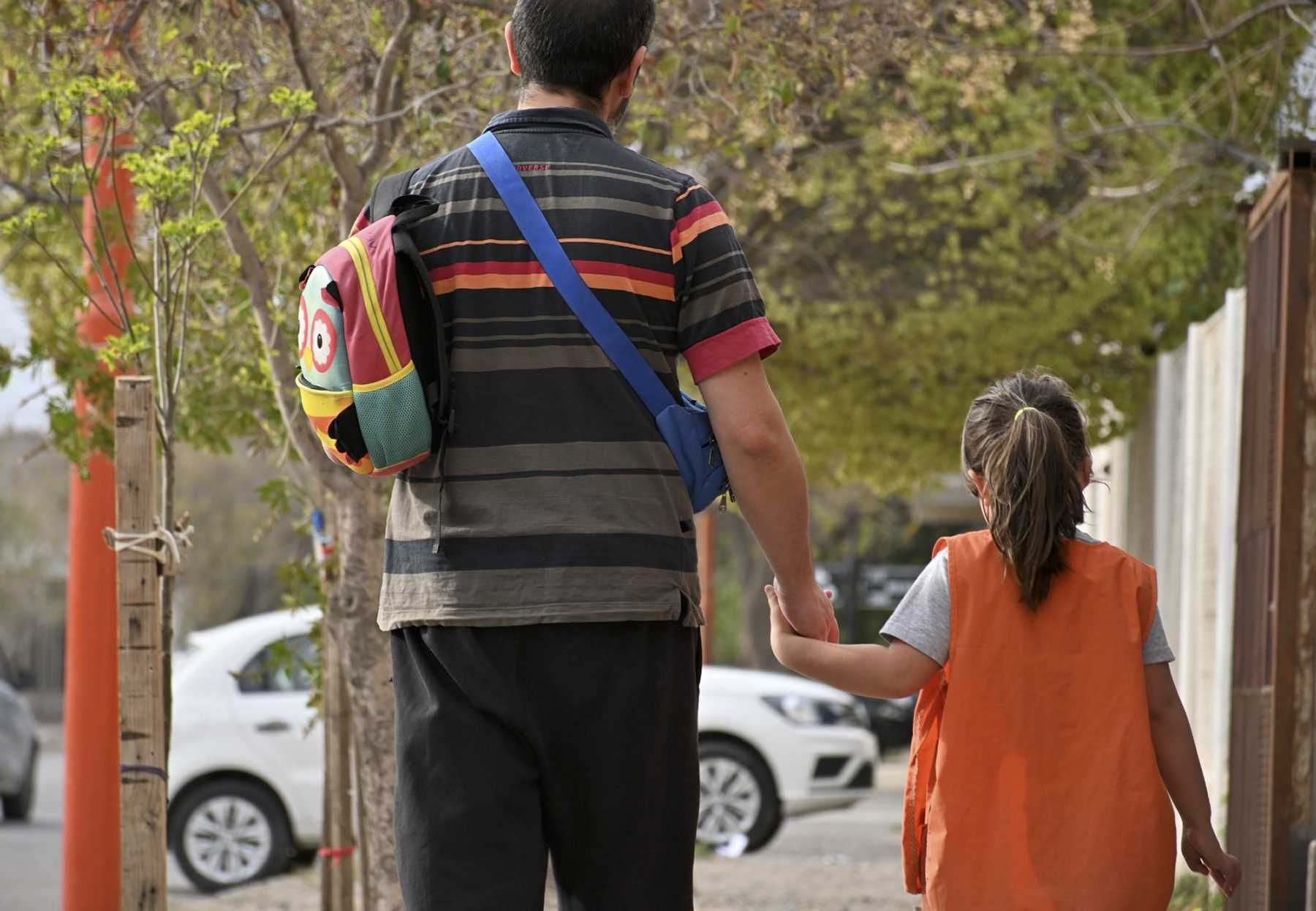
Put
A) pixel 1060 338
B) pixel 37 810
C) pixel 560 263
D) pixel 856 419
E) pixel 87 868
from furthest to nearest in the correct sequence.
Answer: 1. pixel 37 810
2. pixel 856 419
3. pixel 1060 338
4. pixel 87 868
5. pixel 560 263

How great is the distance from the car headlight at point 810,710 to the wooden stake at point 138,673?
7325mm

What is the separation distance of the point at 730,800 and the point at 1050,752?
306 inches

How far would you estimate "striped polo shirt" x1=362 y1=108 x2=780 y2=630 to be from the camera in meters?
2.49

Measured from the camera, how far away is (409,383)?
2514 mm

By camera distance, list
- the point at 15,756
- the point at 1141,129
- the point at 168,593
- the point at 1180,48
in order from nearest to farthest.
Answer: the point at 168,593
the point at 1180,48
the point at 1141,129
the point at 15,756

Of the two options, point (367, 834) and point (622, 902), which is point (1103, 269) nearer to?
point (367, 834)

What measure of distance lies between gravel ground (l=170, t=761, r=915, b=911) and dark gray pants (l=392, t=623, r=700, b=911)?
364 centimetres

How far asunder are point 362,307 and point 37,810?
14.2 metres

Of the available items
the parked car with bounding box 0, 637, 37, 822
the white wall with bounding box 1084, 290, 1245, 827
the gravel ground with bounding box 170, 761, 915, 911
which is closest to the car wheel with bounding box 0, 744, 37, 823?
the parked car with bounding box 0, 637, 37, 822

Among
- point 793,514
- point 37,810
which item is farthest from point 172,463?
point 37,810

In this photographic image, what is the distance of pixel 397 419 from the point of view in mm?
2514

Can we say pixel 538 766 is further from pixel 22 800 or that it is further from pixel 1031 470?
pixel 22 800

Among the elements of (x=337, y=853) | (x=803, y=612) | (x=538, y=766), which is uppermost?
(x=803, y=612)

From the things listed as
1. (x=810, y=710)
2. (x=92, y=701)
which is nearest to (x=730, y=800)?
(x=810, y=710)
